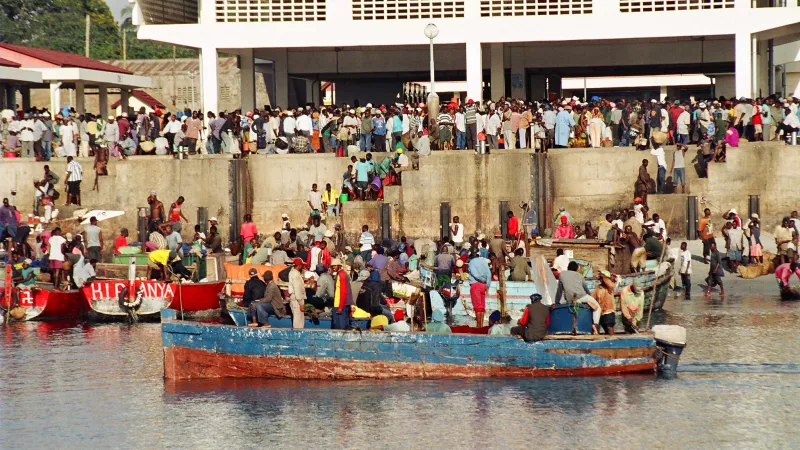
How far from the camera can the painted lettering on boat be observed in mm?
30672

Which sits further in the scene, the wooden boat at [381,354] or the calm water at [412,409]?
the wooden boat at [381,354]

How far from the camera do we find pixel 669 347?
2280 cm

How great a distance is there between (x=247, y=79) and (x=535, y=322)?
24771 millimetres

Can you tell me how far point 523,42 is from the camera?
4312 centimetres

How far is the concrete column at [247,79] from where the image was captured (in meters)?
45.2

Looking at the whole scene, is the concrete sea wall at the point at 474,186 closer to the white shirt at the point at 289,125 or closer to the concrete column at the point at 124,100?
the white shirt at the point at 289,125

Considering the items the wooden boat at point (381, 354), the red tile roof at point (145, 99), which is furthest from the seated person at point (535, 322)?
the red tile roof at point (145, 99)

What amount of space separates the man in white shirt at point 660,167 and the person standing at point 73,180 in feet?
51.9

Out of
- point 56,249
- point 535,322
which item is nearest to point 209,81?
point 56,249

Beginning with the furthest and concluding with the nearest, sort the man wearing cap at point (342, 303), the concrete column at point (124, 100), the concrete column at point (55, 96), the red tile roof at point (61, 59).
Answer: the concrete column at point (124, 100) < the red tile roof at point (61, 59) < the concrete column at point (55, 96) < the man wearing cap at point (342, 303)

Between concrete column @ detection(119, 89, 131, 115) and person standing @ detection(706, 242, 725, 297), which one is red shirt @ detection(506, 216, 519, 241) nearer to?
person standing @ detection(706, 242, 725, 297)

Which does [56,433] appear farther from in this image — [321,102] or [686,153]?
[321,102]

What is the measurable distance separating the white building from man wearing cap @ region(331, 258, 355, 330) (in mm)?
18190

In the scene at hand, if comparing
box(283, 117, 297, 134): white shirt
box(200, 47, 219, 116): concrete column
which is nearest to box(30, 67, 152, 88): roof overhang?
box(200, 47, 219, 116): concrete column
